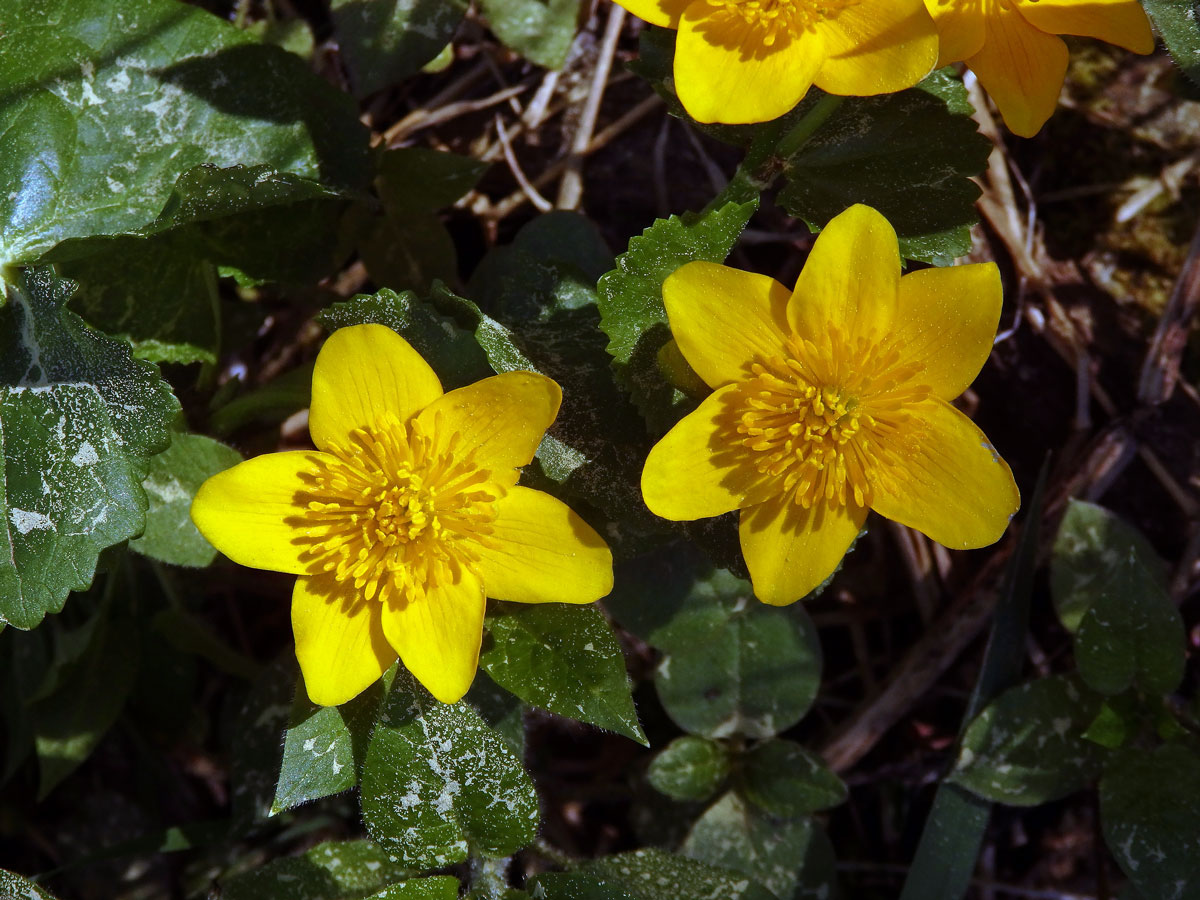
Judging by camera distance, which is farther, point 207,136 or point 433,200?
point 433,200

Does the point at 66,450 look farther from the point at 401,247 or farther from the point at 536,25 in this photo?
the point at 536,25

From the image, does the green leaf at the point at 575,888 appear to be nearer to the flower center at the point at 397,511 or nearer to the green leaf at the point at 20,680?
the flower center at the point at 397,511

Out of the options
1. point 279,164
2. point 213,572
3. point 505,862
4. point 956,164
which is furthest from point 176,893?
point 956,164

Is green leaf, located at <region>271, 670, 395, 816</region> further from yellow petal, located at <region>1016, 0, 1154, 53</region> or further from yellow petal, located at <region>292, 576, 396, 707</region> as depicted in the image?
yellow petal, located at <region>1016, 0, 1154, 53</region>

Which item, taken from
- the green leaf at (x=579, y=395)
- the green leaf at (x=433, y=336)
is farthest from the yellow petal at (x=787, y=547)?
the green leaf at (x=433, y=336)

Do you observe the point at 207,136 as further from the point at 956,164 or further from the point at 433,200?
the point at 956,164

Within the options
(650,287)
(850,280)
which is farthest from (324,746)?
(850,280)
